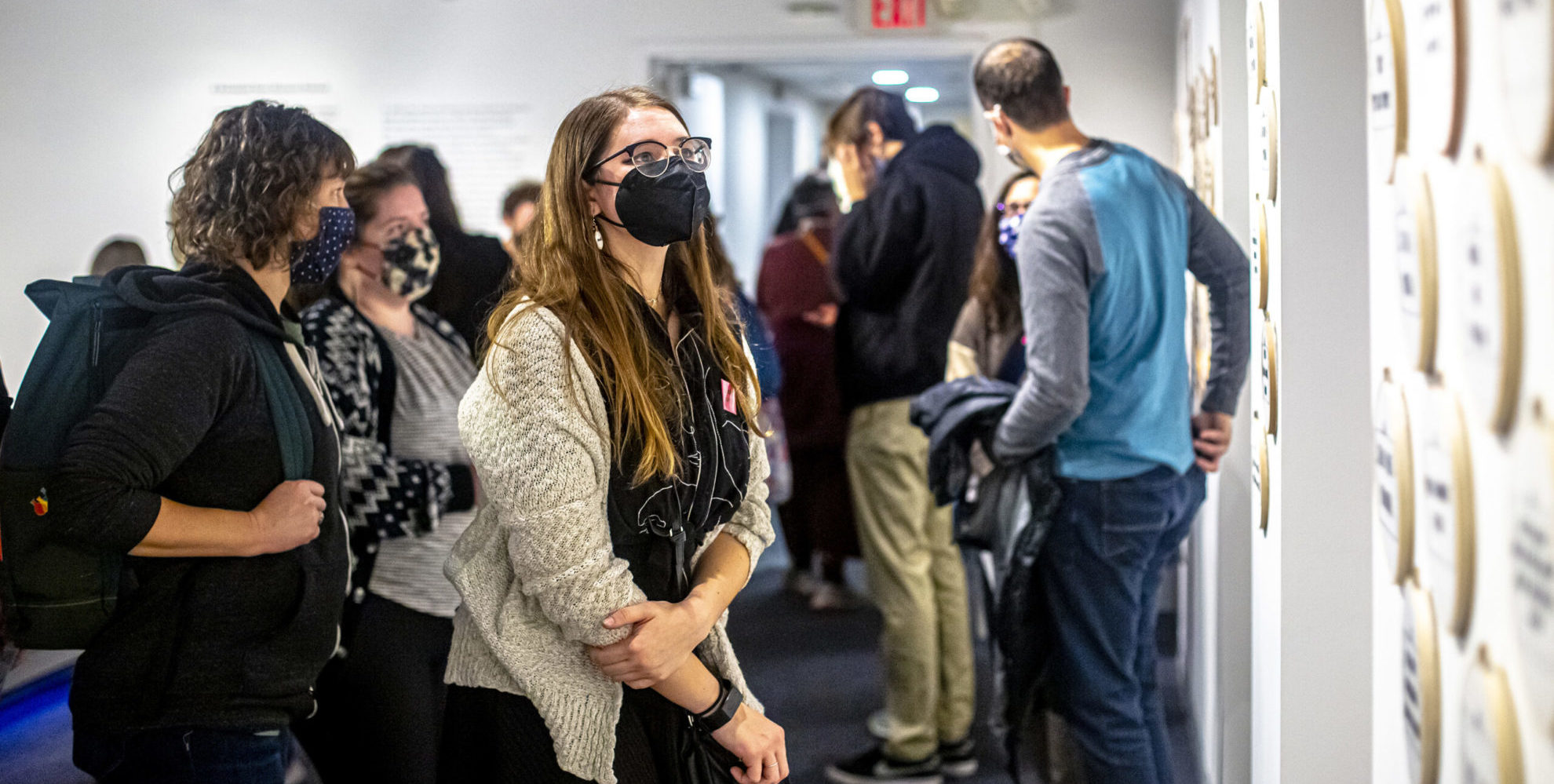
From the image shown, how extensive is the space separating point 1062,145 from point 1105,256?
28cm

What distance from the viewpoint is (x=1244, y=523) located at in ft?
8.60

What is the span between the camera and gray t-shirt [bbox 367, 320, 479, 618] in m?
2.05

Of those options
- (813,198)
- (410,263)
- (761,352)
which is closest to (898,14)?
(813,198)

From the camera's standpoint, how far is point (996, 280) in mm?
2646

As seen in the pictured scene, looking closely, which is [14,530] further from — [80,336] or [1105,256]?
[1105,256]

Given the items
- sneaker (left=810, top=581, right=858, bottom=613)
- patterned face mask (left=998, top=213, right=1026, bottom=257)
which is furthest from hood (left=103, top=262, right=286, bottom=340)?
sneaker (left=810, top=581, right=858, bottom=613)

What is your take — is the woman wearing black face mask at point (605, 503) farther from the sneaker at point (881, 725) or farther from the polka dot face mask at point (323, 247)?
the sneaker at point (881, 725)

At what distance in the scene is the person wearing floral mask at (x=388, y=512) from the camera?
6.55 feet

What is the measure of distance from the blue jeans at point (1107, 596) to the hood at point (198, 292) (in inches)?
52.0

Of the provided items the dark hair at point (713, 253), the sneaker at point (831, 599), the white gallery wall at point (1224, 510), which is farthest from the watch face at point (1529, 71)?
the sneaker at point (831, 599)

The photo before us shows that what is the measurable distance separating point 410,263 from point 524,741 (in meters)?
1.05

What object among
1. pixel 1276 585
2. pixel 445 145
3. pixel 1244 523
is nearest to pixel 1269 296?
pixel 1276 585

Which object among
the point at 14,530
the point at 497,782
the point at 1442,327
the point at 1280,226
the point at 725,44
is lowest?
the point at 497,782

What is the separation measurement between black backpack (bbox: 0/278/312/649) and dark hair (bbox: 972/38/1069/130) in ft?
4.77
